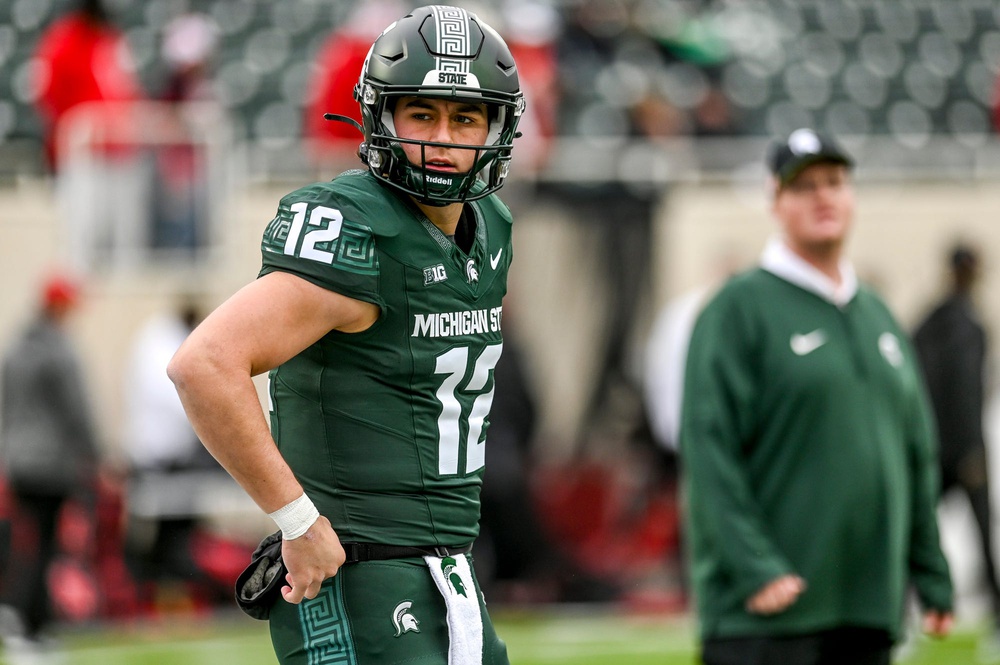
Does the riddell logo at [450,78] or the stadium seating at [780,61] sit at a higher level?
the stadium seating at [780,61]

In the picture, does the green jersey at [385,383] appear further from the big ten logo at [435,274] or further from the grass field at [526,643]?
the grass field at [526,643]

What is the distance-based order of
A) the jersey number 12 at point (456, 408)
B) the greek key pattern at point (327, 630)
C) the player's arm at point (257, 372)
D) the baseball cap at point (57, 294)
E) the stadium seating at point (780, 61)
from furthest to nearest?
the stadium seating at point (780, 61) < the baseball cap at point (57, 294) < the jersey number 12 at point (456, 408) < the greek key pattern at point (327, 630) < the player's arm at point (257, 372)

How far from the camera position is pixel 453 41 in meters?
3.17

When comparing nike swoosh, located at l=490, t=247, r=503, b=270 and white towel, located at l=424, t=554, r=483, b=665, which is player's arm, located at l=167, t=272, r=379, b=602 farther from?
nike swoosh, located at l=490, t=247, r=503, b=270

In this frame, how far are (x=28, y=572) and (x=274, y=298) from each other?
6150 millimetres

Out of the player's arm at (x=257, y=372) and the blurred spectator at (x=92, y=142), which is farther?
the blurred spectator at (x=92, y=142)

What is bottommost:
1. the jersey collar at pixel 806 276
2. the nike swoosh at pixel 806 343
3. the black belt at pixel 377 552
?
the black belt at pixel 377 552

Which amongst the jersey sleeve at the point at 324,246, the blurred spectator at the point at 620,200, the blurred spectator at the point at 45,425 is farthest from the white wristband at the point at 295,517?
the blurred spectator at the point at 620,200

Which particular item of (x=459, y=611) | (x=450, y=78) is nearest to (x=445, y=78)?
(x=450, y=78)

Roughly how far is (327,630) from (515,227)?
796cm

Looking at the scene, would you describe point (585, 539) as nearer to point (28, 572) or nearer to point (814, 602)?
point (28, 572)

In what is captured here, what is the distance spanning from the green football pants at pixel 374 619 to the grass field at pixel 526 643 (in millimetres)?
5010

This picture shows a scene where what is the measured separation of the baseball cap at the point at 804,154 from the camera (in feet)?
15.6

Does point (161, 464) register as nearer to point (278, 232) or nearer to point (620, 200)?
point (620, 200)
